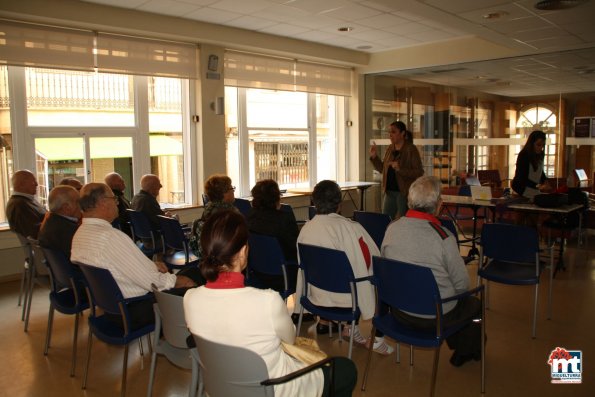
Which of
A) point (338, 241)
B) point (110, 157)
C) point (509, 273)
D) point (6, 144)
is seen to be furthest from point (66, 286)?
point (110, 157)

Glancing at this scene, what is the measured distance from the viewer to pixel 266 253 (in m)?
3.52

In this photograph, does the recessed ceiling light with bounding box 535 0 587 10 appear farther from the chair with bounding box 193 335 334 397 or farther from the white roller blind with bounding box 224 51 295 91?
the chair with bounding box 193 335 334 397

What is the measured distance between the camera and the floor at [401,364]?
2.94 meters

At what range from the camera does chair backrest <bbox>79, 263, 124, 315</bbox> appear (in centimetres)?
254

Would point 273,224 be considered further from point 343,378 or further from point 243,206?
point 243,206

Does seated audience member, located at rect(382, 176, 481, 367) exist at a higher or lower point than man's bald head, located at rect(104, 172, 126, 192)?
lower

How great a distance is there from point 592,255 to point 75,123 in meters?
6.89

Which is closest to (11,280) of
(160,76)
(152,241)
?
(152,241)

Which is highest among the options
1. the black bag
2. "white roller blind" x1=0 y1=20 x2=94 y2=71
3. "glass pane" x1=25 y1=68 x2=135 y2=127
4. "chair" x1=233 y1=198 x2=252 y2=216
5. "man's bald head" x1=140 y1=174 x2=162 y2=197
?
"white roller blind" x1=0 y1=20 x2=94 y2=71

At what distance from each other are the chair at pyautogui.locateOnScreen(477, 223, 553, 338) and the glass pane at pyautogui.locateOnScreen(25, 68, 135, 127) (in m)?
4.94

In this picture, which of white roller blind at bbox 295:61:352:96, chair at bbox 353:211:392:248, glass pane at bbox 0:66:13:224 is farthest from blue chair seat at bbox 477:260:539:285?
white roller blind at bbox 295:61:352:96

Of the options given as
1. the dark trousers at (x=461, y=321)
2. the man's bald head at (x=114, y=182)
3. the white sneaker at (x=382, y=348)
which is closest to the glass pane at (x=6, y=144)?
the man's bald head at (x=114, y=182)

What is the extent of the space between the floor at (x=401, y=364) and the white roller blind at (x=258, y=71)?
4.47 meters

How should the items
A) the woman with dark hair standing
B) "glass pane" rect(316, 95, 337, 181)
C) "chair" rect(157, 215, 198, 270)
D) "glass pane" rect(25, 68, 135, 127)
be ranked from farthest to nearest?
"glass pane" rect(316, 95, 337, 181)
"glass pane" rect(25, 68, 135, 127)
the woman with dark hair standing
"chair" rect(157, 215, 198, 270)
